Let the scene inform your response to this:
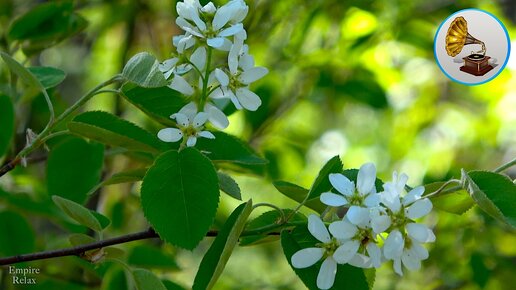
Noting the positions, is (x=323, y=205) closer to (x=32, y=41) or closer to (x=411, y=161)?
(x=32, y=41)

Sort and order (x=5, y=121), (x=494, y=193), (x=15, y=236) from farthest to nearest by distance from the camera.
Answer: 1. (x=15, y=236)
2. (x=5, y=121)
3. (x=494, y=193)

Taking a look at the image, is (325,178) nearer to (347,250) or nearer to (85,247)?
(347,250)

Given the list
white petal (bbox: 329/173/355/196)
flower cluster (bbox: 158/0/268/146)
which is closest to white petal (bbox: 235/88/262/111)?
flower cluster (bbox: 158/0/268/146)

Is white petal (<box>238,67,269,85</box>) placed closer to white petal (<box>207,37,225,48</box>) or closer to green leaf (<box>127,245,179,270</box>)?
white petal (<box>207,37,225,48</box>)

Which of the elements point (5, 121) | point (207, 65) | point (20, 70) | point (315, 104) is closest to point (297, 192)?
point (207, 65)

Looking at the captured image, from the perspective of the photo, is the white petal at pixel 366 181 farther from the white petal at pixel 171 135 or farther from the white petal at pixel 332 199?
the white petal at pixel 171 135
